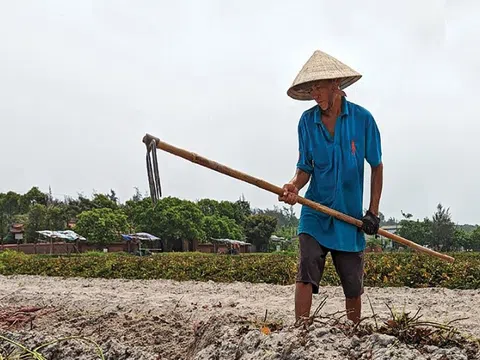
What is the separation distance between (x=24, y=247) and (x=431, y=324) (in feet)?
113

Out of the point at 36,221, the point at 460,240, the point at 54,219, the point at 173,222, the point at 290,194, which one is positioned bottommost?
the point at 290,194

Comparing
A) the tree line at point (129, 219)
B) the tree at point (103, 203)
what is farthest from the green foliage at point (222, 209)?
the tree at point (103, 203)

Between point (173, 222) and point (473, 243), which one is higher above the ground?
point (173, 222)

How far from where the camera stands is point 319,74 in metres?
3.31

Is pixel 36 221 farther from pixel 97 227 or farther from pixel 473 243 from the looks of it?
pixel 473 243

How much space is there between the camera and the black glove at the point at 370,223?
3.28 metres

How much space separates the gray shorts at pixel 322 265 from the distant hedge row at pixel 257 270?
6237 millimetres

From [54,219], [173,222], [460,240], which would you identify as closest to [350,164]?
[173,222]

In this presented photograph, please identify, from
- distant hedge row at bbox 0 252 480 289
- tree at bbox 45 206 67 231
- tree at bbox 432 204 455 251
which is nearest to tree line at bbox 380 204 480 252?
tree at bbox 432 204 455 251

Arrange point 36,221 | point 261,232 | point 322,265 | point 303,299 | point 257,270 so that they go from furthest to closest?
1. point 261,232
2. point 36,221
3. point 257,270
4. point 322,265
5. point 303,299

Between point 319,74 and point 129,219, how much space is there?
4047 centimetres

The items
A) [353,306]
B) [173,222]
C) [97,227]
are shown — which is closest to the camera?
[353,306]

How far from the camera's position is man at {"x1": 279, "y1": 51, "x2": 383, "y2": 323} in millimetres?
3273

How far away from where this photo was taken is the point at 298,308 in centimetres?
315
